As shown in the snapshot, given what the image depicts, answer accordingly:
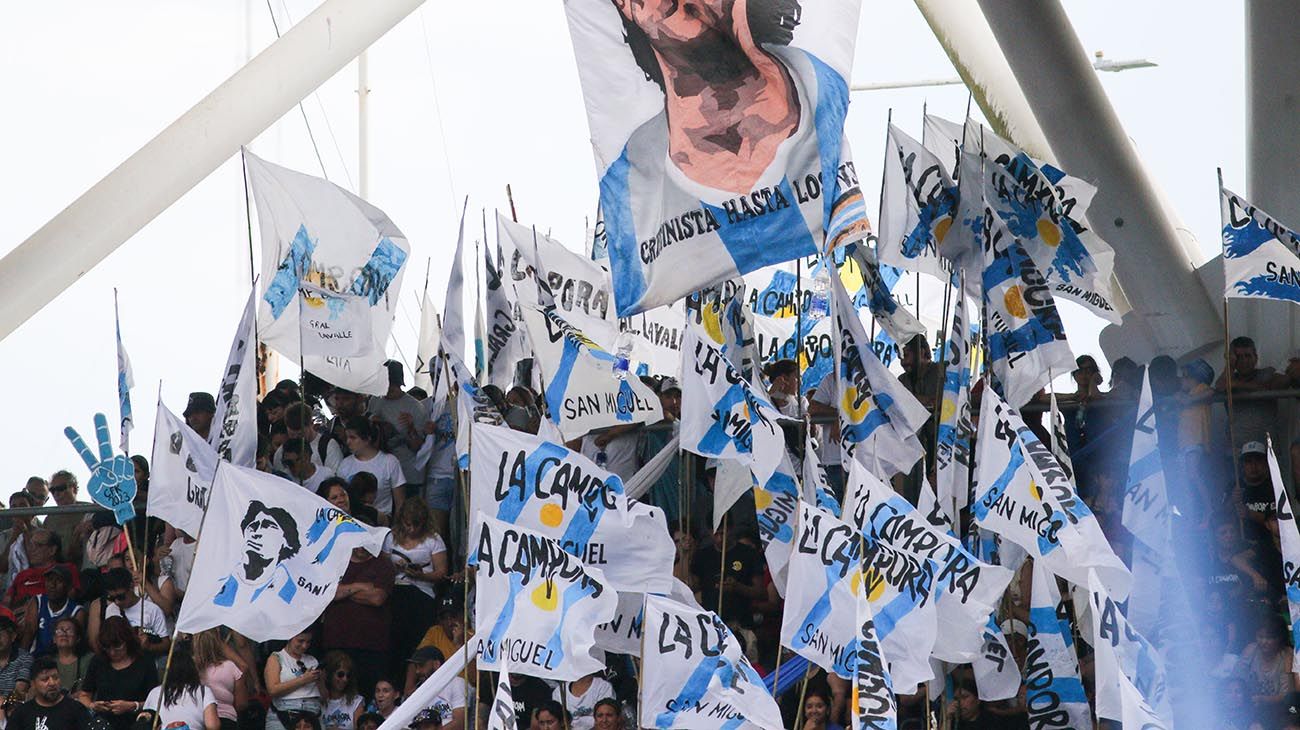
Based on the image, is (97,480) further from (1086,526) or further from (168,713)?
(1086,526)

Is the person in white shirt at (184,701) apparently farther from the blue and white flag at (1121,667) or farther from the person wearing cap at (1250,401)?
the person wearing cap at (1250,401)

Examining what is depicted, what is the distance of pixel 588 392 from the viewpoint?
16.2 metres

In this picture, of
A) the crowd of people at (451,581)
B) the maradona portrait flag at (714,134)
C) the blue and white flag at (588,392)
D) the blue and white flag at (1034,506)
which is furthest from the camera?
the blue and white flag at (588,392)

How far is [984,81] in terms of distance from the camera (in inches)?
925

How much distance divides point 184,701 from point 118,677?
→ 3.07ft

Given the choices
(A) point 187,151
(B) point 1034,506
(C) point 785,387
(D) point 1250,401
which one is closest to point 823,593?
(B) point 1034,506

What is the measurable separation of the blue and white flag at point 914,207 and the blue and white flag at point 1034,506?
2808 mm

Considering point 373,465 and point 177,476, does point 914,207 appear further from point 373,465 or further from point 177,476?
point 177,476

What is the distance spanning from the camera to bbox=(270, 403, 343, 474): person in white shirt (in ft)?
58.2

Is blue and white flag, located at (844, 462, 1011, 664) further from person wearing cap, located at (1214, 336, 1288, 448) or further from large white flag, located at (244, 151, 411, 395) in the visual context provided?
large white flag, located at (244, 151, 411, 395)

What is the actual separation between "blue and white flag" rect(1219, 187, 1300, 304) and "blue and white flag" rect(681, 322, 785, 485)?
361cm

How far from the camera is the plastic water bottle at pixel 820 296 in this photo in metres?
21.8

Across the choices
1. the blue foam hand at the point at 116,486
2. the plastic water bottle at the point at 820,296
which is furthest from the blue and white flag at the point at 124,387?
the plastic water bottle at the point at 820,296

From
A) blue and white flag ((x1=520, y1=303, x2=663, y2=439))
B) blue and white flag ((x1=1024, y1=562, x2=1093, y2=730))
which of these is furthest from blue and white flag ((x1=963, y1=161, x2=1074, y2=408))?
blue and white flag ((x1=520, y1=303, x2=663, y2=439))
